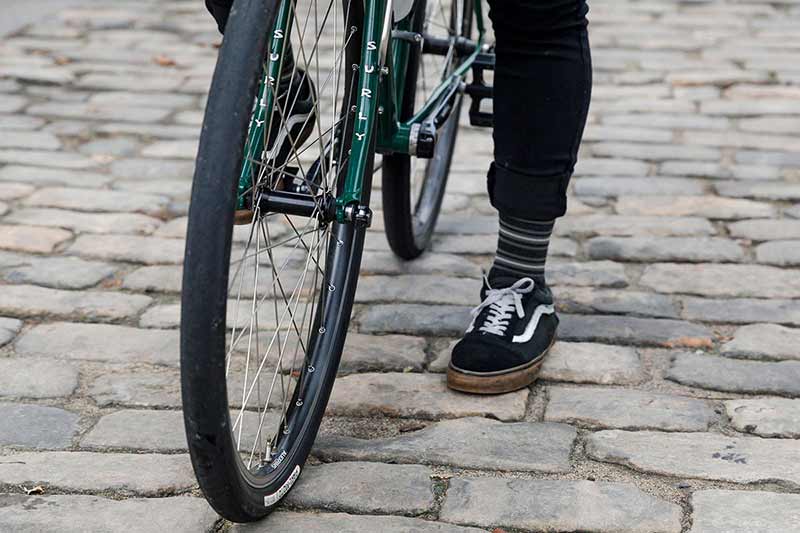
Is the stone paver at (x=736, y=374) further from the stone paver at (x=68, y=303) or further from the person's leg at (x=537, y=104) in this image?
the stone paver at (x=68, y=303)

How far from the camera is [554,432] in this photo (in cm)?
216

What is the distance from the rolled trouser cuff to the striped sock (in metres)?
0.03

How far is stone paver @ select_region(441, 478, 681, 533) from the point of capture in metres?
1.86

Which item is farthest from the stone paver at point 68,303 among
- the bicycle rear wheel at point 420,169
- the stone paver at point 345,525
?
the stone paver at point 345,525

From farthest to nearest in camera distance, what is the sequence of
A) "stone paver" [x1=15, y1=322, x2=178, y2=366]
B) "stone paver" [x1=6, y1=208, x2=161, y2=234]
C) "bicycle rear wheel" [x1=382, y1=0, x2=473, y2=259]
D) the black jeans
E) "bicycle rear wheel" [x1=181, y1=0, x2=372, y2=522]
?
"stone paver" [x1=6, y1=208, x2=161, y2=234] → "bicycle rear wheel" [x1=382, y1=0, x2=473, y2=259] → "stone paver" [x1=15, y1=322, x2=178, y2=366] → the black jeans → "bicycle rear wheel" [x1=181, y1=0, x2=372, y2=522]

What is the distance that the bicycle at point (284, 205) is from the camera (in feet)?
5.03

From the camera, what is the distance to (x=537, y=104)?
2.28 metres

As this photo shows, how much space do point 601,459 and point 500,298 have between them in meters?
0.49

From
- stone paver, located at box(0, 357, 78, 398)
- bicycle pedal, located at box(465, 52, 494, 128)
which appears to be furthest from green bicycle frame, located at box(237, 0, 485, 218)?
stone paver, located at box(0, 357, 78, 398)

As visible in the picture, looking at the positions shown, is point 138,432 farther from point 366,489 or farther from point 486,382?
point 486,382

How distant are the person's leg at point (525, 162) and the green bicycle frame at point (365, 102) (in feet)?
0.72

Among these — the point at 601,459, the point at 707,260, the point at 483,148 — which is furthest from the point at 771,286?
the point at 483,148

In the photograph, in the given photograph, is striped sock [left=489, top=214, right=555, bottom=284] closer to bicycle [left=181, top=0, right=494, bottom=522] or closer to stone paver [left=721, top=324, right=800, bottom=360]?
bicycle [left=181, top=0, right=494, bottom=522]

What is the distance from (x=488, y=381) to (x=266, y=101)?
778mm
